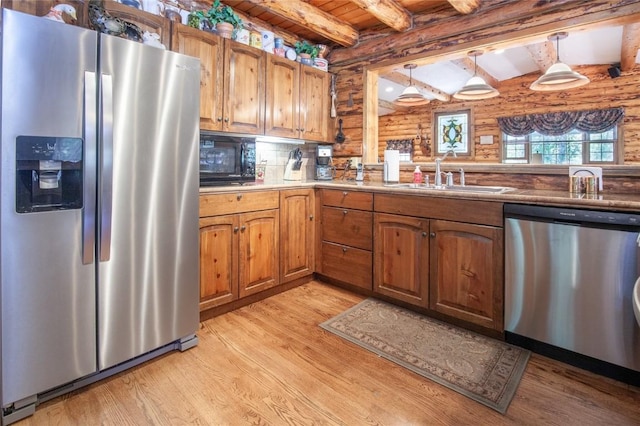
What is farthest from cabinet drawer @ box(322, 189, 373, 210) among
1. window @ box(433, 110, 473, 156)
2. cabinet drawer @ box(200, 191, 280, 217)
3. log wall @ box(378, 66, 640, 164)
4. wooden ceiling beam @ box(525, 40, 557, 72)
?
log wall @ box(378, 66, 640, 164)

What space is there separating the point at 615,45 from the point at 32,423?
781cm

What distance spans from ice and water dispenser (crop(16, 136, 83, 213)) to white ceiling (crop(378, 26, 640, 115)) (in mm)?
5210

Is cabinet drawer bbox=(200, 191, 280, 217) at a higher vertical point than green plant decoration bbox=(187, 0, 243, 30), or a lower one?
lower

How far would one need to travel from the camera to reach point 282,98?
316cm

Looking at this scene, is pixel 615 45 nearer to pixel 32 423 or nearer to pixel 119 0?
pixel 119 0

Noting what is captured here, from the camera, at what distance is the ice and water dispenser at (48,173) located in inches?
55.4

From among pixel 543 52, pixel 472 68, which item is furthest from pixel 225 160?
pixel 472 68

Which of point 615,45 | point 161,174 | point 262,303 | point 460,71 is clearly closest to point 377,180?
point 262,303

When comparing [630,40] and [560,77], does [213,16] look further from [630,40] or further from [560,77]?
[630,40]

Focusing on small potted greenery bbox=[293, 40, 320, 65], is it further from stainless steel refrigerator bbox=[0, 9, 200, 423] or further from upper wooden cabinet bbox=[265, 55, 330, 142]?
stainless steel refrigerator bbox=[0, 9, 200, 423]

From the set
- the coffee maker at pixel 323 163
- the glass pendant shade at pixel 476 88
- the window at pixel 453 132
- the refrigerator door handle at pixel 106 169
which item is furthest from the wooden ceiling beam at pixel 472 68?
the refrigerator door handle at pixel 106 169

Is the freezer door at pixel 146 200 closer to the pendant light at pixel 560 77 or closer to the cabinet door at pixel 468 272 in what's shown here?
the cabinet door at pixel 468 272

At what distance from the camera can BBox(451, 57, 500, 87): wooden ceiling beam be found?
5.52 metres

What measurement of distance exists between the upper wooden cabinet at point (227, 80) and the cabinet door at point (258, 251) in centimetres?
76
